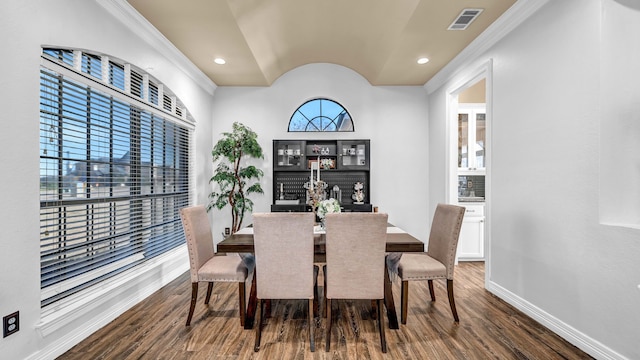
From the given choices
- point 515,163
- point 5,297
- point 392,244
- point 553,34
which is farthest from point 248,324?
point 553,34

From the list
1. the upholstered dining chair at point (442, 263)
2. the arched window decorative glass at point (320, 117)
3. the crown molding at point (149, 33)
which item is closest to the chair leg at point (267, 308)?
the upholstered dining chair at point (442, 263)

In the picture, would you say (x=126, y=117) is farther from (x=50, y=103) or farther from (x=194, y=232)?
(x=194, y=232)

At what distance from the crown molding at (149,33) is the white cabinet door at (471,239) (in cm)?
434

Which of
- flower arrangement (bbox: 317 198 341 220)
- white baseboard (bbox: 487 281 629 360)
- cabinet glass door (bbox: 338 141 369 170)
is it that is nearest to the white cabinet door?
white baseboard (bbox: 487 281 629 360)

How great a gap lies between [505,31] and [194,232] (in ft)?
11.4

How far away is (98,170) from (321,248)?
6.38ft

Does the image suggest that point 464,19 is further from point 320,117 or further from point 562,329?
point 562,329

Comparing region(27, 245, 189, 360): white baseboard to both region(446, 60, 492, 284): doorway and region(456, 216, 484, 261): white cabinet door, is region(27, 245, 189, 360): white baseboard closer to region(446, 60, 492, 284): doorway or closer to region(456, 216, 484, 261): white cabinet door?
region(446, 60, 492, 284): doorway

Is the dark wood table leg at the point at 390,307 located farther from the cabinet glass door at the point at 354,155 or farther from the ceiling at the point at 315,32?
the cabinet glass door at the point at 354,155

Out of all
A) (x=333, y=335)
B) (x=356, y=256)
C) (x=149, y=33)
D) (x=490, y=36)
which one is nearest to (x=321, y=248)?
(x=356, y=256)

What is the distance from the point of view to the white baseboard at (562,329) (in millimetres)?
1918

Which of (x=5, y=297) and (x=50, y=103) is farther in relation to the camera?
(x=50, y=103)

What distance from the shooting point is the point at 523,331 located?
2340 millimetres

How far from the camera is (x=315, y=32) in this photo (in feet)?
12.0
